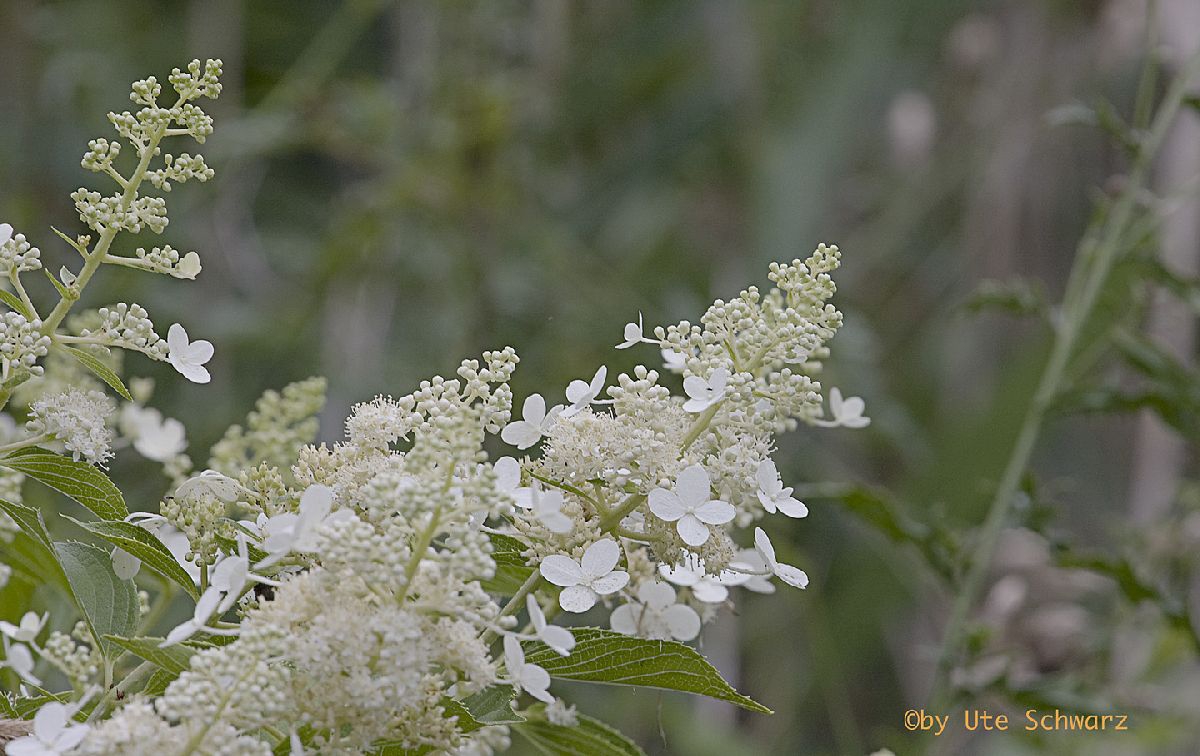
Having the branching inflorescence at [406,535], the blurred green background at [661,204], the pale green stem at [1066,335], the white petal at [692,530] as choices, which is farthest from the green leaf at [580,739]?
the blurred green background at [661,204]

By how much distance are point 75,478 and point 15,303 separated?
7 cm

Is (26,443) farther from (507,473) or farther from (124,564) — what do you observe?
(507,473)

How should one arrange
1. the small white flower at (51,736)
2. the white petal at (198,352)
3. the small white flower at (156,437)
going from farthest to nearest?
1. the small white flower at (156,437)
2. the white petal at (198,352)
3. the small white flower at (51,736)

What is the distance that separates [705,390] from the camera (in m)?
0.42

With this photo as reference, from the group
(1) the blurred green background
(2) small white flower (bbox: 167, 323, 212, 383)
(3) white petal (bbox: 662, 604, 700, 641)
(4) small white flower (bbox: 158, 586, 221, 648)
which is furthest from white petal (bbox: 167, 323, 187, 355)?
(1) the blurred green background

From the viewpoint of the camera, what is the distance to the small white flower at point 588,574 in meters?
0.40

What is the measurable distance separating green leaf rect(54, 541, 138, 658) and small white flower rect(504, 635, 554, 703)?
0.51 ft

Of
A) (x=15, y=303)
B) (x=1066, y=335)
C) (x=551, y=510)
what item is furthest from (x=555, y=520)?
(x=1066, y=335)

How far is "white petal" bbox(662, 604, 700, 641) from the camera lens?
452 mm

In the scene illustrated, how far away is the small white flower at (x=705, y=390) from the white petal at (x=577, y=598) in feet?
0.23

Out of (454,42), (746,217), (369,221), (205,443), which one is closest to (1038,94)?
(746,217)

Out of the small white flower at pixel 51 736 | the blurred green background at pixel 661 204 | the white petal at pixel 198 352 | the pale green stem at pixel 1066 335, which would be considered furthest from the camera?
the blurred green background at pixel 661 204

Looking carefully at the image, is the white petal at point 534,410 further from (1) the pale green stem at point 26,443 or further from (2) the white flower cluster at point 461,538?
(1) the pale green stem at point 26,443

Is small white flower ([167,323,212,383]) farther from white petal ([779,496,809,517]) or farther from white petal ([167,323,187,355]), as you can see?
white petal ([779,496,809,517])
